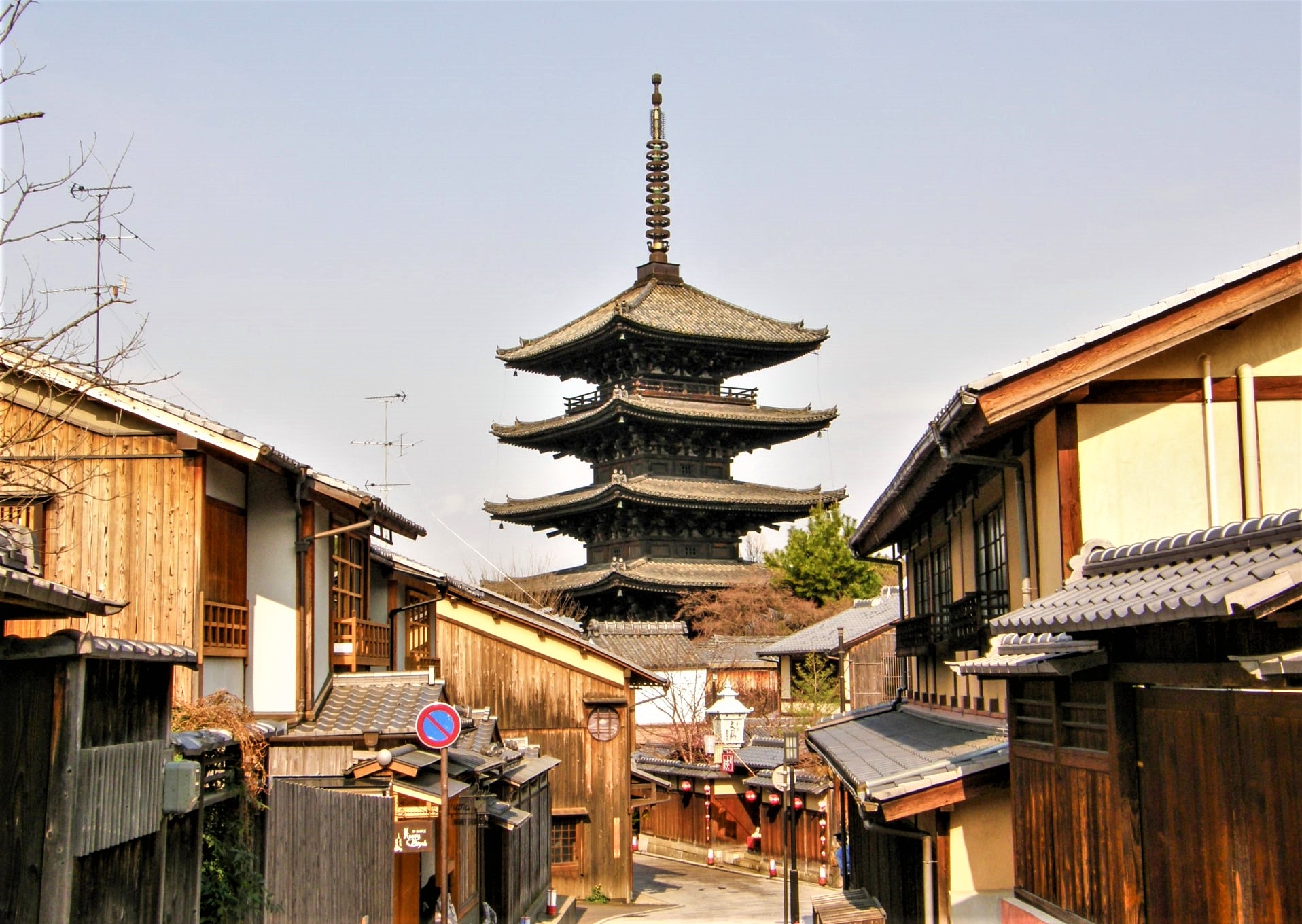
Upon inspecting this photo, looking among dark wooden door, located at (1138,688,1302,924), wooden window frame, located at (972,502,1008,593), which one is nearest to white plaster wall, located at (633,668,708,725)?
wooden window frame, located at (972,502,1008,593)

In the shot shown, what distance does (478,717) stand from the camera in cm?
2223

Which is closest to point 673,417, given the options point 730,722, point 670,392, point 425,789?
point 670,392

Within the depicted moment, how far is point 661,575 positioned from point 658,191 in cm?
1593

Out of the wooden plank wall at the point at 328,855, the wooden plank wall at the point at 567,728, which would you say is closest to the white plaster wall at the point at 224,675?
the wooden plank wall at the point at 328,855

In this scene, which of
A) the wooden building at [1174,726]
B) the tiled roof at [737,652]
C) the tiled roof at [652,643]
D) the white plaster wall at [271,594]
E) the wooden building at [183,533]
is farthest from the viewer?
the tiled roof at [737,652]

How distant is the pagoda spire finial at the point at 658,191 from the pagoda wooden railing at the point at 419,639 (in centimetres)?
3210

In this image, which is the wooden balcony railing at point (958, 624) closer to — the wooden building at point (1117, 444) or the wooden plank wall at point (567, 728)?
the wooden building at point (1117, 444)

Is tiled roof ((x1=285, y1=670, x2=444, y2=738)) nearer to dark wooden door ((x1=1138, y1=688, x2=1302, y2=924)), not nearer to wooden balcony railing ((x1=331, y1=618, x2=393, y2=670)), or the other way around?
wooden balcony railing ((x1=331, y1=618, x2=393, y2=670))

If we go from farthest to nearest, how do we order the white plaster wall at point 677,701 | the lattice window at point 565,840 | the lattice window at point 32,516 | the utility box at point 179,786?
the white plaster wall at point 677,701 → the lattice window at point 565,840 → the lattice window at point 32,516 → the utility box at point 179,786

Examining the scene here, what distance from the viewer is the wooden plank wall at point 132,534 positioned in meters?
15.3

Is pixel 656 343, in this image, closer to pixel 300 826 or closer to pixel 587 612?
pixel 587 612

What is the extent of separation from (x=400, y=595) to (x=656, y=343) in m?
28.3

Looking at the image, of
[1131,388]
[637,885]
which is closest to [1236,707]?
[1131,388]

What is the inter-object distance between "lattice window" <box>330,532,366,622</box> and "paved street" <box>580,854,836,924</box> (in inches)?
333
